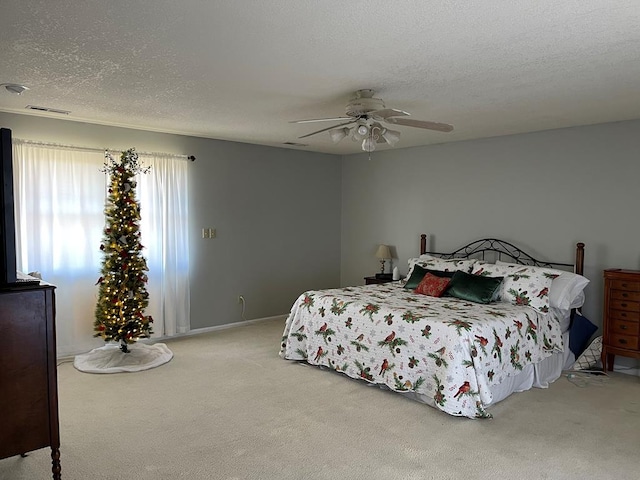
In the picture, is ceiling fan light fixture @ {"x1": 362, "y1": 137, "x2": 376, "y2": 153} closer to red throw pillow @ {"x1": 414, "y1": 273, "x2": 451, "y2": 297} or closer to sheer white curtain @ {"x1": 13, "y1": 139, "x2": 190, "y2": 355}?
red throw pillow @ {"x1": 414, "y1": 273, "x2": 451, "y2": 297}

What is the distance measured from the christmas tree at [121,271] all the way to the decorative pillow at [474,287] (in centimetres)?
326

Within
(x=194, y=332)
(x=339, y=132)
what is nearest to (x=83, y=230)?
(x=194, y=332)

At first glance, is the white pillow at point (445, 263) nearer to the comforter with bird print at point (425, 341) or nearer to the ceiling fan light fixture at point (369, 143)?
the comforter with bird print at point (425, 341)

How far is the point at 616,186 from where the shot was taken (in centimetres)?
481

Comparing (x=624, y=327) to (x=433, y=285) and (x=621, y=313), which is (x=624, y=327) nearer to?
(x=621, y=313)

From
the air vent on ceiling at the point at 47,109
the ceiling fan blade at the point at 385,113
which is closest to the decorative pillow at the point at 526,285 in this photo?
the ceiling fan blade at the point at 385,113

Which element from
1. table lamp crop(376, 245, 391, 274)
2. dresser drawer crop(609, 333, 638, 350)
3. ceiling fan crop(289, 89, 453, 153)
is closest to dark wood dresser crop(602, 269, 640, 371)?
dresser drawer crop(609, 333, 638, 350)

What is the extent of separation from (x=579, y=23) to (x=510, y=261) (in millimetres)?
3646

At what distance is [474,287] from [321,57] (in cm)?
298

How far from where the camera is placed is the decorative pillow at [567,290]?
4.60m

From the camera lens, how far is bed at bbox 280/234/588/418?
3.72 metres

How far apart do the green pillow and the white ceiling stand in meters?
1.80

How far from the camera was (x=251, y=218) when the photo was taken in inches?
262

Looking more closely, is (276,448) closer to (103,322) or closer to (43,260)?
(103,322)
